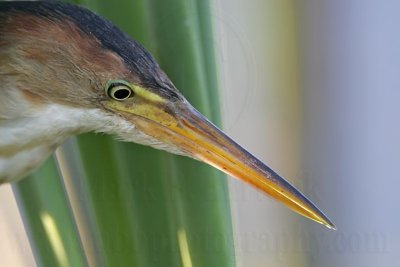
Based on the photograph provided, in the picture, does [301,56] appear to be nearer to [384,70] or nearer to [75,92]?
[384,70]

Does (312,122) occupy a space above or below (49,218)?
above

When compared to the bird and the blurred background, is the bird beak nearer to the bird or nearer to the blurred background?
the bird

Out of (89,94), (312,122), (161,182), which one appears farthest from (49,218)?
(312,122)

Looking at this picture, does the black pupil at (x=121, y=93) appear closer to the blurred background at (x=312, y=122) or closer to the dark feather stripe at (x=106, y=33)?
the dark feather stripe at (x=106, y=33)

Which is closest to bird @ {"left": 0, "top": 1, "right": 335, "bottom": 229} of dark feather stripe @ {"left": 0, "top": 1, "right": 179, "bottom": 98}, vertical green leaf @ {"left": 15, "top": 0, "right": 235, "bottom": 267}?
dark feather stripe @ {"left": 0, "top": 1, "right": 179, "bottom": 98}

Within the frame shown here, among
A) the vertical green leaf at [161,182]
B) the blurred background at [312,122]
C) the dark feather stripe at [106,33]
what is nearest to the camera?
the dark feather stripe at [106,33]

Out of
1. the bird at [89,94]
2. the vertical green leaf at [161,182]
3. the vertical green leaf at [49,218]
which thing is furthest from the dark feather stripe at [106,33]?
the vertical green leaf at [49,218]

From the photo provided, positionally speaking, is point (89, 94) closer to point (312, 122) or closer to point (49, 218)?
point (49, 218)

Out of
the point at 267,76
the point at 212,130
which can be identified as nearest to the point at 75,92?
the point at 212,130
